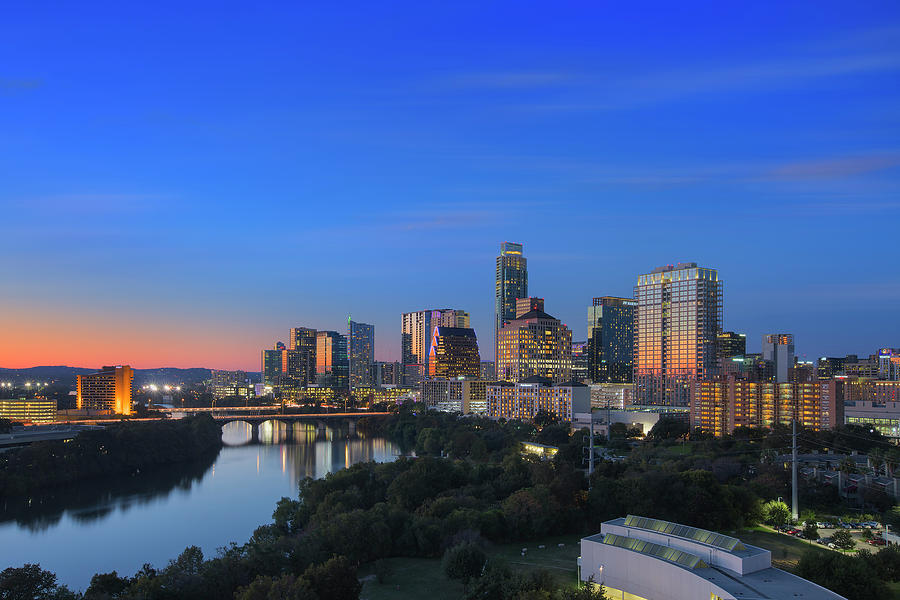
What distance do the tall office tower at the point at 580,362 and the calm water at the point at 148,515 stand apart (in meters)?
80.6

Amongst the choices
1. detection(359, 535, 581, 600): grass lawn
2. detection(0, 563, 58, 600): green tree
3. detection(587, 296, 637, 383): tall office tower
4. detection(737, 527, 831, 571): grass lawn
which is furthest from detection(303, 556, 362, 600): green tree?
detection(587, 296, 637, 383): tall office tower

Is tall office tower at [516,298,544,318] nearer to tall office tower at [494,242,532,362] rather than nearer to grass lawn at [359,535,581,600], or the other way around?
tall office tower at [494,242,532,362]

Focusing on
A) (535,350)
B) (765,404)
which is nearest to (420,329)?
(535,350)

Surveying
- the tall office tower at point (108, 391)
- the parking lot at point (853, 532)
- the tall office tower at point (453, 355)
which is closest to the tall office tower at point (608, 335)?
the tall office tower at point (453, 355)

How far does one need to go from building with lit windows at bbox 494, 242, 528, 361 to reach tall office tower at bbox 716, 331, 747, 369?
43212 millimetres

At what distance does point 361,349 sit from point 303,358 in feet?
51.5

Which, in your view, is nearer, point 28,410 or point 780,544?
point 780,544

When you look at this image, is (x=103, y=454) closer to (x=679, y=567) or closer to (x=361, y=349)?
(x=679, y=567)

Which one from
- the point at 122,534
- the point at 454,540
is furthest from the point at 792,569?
the point at 122,534

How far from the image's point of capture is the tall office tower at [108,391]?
274ft

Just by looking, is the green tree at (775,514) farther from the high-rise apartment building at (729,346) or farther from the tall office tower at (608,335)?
the tall office tower at (608,335)

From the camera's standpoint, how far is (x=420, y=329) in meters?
174

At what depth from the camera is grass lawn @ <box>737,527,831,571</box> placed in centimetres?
1955

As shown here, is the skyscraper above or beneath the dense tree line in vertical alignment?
above
